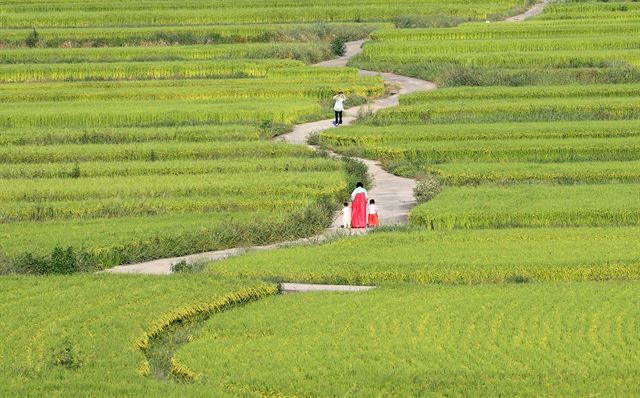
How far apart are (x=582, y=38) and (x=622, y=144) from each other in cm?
3172

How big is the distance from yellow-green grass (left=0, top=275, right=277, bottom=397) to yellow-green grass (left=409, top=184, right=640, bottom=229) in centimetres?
856

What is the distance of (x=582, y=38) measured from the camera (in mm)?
80250

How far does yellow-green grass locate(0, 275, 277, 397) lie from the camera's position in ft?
71.8

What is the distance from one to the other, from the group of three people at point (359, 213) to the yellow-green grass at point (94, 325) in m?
7.34

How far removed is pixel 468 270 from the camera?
101 ft

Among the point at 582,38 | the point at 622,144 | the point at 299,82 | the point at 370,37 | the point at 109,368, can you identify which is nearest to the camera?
the point at 109,368

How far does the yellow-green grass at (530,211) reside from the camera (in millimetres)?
37094

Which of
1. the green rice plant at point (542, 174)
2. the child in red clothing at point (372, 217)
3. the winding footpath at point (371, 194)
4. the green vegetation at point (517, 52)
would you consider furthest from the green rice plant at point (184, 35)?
the child in red clothing at point (372, 217)

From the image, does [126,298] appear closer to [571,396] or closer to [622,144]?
[571,396]

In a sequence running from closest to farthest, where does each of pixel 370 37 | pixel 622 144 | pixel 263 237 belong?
pixel 263 237
pixel 622 144
pixel 370 37

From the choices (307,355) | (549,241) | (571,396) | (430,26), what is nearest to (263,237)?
(549,241)

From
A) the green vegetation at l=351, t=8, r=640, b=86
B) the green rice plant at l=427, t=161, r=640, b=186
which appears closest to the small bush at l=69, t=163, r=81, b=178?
the green rice plant at l=427, t=161, r=640, b=186

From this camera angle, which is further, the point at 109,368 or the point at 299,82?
the point at 299,82

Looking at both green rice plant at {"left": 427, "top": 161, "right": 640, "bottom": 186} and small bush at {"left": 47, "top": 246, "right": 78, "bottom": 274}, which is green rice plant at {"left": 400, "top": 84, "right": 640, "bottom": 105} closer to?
green rice plant at {"left": 427, "top": 161, "right": 640, "bottom": 186}
